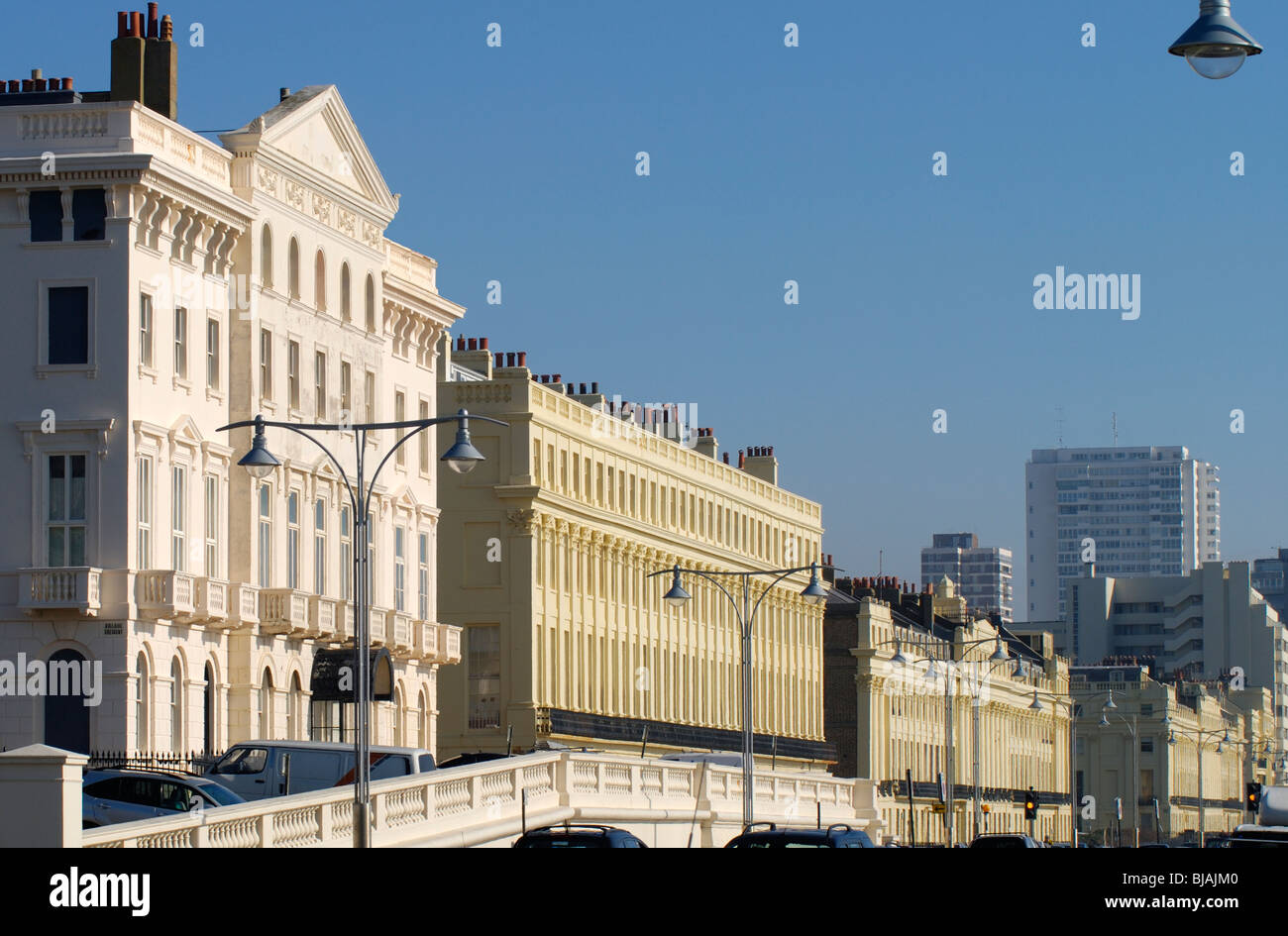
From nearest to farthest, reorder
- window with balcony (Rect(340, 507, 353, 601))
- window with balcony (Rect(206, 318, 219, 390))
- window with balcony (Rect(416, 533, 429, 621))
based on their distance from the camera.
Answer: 1. window with balcony (Rect(206, 318, 219, 390))
2. window with balcony (Rect(340, 507, 353, 601))
3. window with balcony (Rect(416, 533, 429, 621))

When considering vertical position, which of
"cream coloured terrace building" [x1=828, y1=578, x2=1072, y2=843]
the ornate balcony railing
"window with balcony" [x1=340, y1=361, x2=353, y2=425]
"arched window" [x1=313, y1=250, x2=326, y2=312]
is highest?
"arched window" [x1=313, y1=250, x2=326, y2=312]

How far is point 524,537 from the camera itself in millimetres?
83750

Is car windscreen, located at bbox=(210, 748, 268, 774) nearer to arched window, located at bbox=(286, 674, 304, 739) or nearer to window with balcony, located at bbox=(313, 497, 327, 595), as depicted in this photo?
arched window, located at bbox=(286, 674, 304, 739)

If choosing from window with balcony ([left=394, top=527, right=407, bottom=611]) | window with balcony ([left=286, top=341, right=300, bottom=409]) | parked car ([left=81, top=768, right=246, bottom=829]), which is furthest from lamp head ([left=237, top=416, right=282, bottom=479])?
window with balcony ([left=394, top=527, right=407, bottom=611])

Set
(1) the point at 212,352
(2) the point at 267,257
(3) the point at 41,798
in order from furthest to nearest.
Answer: (2) the point at 267,257, (1) the point at 212,352, (3) the point at 41,798

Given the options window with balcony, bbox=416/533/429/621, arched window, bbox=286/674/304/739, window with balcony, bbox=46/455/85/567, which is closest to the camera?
window with balcony, bbox=46/455/85/567

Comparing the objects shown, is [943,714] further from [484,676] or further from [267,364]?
[267,364]

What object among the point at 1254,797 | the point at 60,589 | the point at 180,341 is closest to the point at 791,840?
the point at 60,589

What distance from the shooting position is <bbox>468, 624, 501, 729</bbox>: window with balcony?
271 feet

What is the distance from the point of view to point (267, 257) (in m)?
60.0

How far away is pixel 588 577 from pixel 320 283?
28.1m

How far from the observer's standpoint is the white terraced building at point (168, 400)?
172ft

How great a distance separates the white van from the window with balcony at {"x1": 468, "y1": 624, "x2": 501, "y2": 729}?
37.7 m
